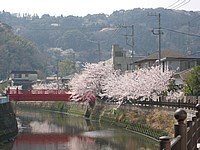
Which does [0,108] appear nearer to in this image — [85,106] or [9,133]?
[9,133]

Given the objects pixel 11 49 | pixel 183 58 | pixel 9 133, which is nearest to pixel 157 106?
Result: pixel 9 133

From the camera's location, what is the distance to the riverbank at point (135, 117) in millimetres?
33938

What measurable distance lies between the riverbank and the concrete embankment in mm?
10837

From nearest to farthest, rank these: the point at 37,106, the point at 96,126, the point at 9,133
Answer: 1. the point at 9,133
2. the point at 96,126
3. the point at 37,106

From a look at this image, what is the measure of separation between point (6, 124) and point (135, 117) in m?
12.5

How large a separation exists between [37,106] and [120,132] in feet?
149

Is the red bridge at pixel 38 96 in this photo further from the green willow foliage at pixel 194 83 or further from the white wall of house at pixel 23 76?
the white wall of house at pixel 23 76

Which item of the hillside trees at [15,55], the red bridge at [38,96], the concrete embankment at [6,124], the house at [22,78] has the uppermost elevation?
the hillside trees at [15,55]

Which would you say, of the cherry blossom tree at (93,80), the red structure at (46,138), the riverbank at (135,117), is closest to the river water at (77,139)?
the red structure at (46,138)

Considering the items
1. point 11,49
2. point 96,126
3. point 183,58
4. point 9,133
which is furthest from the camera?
point 11,49

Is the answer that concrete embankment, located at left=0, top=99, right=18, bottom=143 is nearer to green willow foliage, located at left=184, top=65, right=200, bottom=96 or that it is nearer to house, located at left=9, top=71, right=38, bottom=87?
green willow foliage, located at left=184, top=65, right=200, bottom=96

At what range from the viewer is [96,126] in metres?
47.2

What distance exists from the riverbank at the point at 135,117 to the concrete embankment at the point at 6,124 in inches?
427

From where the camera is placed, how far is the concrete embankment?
120 feet
